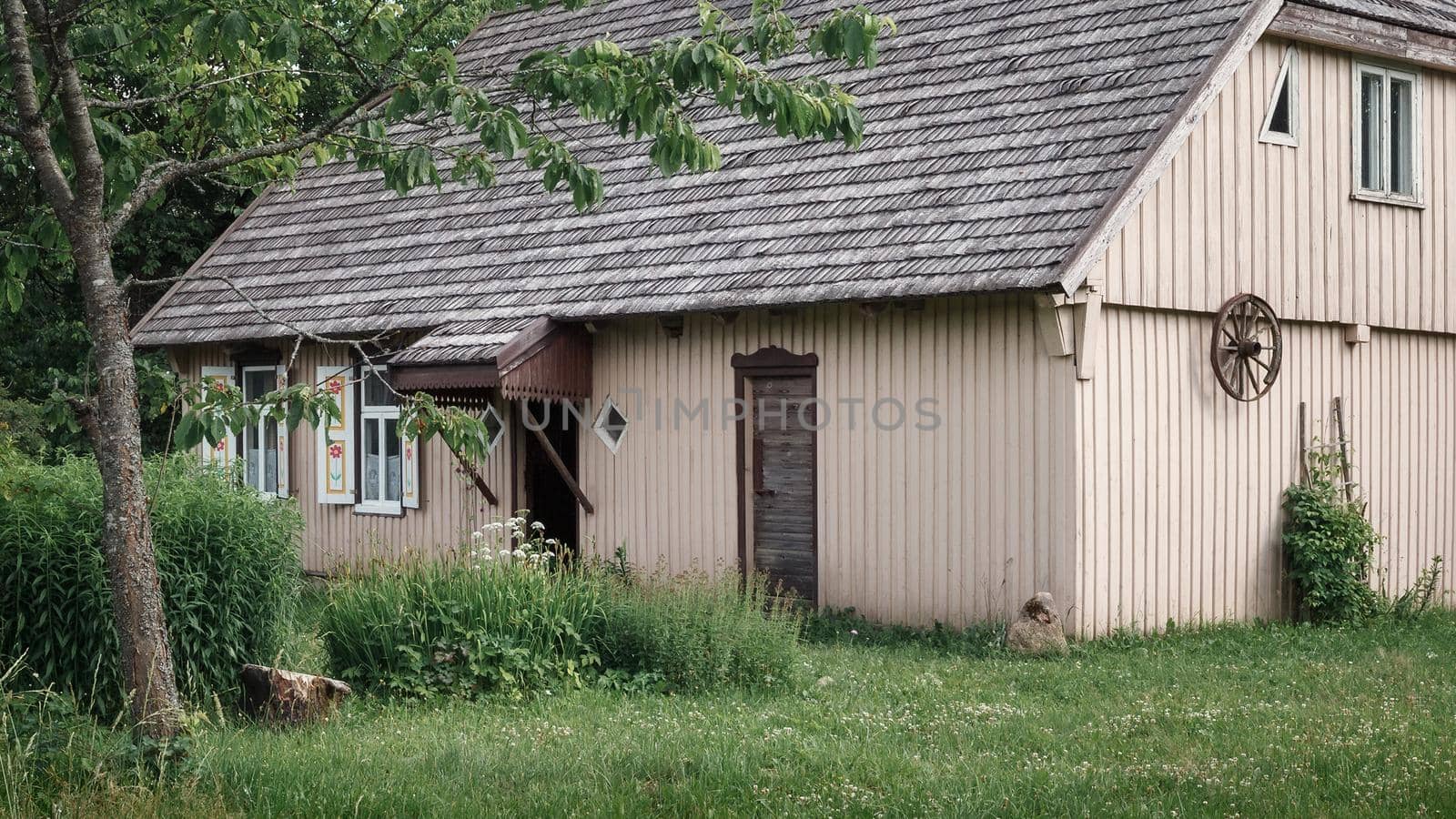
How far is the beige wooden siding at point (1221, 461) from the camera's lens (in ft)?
41.3

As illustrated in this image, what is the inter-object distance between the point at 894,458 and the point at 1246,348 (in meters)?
2.98

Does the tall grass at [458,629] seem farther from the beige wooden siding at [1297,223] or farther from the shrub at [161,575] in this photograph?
the beige wooden siding at [1297,223]

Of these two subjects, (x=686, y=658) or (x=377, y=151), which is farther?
(x=686, y=658)

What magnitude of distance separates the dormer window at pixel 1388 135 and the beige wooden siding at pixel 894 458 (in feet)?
14.1

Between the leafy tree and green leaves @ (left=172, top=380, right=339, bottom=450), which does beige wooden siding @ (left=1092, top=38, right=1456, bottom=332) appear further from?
green leaves @ (left=172, top=380, right=339, bottom=450)

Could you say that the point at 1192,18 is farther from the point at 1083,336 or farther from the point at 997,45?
the point at 1083,336

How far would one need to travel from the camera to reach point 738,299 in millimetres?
13469

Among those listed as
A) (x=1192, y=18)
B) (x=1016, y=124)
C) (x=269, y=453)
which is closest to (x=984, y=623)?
(x=1016, y=124)

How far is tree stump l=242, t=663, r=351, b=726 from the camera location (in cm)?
909

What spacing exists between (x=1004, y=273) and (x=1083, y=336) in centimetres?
77

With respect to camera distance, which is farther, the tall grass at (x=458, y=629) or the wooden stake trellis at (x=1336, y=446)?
the wooden stake trellis at (x=1336, y=446)

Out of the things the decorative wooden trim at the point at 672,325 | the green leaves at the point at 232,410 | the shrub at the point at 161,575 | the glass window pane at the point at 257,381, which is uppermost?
the decorative wooden trim at the point at 672,325

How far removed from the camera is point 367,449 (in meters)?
17.3

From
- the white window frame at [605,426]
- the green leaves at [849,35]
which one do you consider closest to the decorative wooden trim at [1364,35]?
the white window frame at [605,426]
